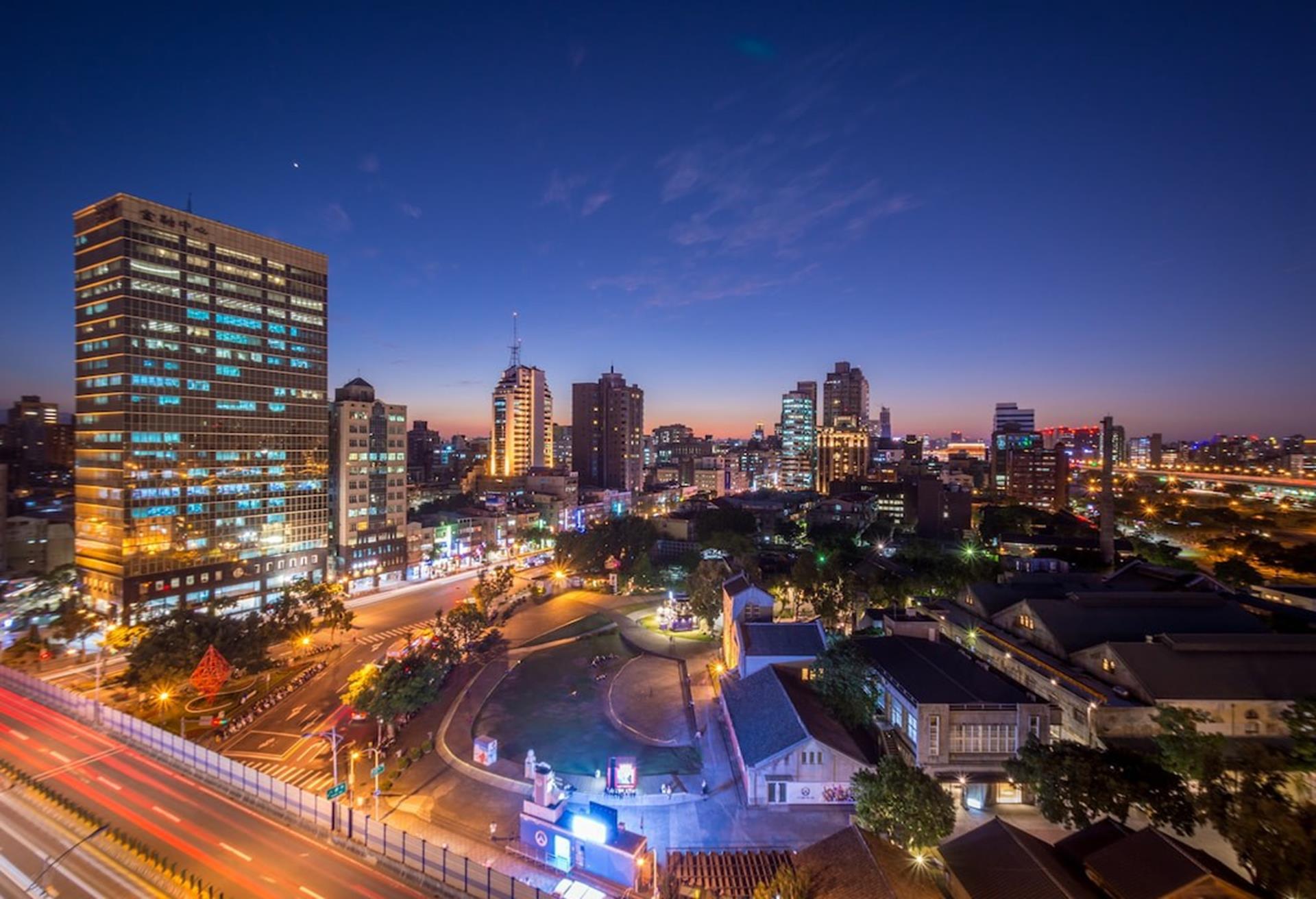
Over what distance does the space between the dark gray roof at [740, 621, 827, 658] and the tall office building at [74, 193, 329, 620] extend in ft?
191

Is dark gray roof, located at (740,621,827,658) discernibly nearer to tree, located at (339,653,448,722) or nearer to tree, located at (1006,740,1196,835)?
tree, located at (1006,740,1196,835)

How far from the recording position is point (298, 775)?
121 ft

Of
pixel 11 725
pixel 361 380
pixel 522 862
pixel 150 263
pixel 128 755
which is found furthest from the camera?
pixel 361 380

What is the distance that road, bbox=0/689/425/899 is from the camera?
2564 centimetres

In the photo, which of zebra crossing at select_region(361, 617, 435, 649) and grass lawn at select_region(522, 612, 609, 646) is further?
grass lawn at select_region(522, 612, 609, 646)

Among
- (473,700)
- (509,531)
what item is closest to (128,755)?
(473,700)

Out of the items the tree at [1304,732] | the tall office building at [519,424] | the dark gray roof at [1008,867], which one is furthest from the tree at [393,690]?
the tall office building at [519,424]

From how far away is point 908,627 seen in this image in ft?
164

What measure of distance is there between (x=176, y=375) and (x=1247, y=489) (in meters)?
222

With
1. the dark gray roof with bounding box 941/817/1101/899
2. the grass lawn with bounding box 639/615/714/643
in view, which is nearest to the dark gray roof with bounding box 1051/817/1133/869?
the dark gray roof with bounding box 941/817/1101/899

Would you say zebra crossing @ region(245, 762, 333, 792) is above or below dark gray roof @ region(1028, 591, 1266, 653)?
below

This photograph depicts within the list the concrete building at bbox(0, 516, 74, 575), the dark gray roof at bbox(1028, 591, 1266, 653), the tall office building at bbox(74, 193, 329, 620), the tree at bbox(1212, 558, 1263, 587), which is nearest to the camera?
the dark gray roof at bbox(1028, 591, 1266, 653)

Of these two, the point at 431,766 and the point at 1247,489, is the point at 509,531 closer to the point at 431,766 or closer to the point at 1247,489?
the point at 431,766

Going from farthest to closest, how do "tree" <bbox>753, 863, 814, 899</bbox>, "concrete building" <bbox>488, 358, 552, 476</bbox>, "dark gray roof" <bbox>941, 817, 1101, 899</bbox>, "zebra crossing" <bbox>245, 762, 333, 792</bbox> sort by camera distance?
"concrete building" <bbox>488, 358, 552, 476</bbox> → "zebra crossing" <bbox>245, 762, 333, 792</bbox> → "tree" <bbox>753, 863, 814, 899</bbox> → "dark gray roof" <bbox>941, 817, 1101, 899</bbox>
